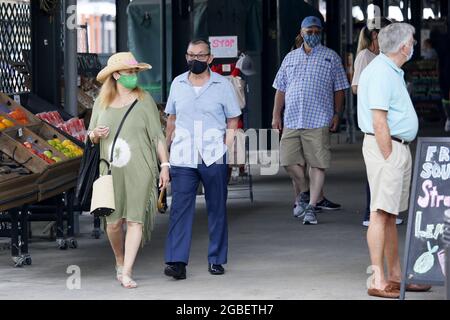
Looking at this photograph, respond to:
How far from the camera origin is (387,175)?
898 centimetres

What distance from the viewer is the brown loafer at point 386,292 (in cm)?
912

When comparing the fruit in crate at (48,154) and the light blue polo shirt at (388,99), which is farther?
the fruit in crate at (48,154)

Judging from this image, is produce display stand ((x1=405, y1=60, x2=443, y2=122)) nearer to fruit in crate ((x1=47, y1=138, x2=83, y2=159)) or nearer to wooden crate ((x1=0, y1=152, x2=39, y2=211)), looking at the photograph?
fruit in crate ((x1=47, y1=138, x2=83, y2=159))

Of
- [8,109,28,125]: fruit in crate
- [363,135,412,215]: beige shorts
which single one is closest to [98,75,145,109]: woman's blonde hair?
[363,135,412,215]: beige shorts

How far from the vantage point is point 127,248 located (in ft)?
31.9

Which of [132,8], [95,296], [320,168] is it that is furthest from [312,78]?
[132,8]

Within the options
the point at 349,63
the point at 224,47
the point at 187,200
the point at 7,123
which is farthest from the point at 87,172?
the point at 349,63

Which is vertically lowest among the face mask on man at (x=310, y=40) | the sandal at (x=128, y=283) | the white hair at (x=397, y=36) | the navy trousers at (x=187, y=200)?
the sandal at (x=128, y=283)

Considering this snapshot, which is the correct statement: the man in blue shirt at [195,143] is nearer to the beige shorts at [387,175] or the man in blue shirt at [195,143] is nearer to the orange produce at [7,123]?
the beige shorts at [387,175]

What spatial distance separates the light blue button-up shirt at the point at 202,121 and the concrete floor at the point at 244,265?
0.93 m

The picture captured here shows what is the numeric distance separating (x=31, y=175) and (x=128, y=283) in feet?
5.08

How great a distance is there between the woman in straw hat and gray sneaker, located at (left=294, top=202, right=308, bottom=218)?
3963mm

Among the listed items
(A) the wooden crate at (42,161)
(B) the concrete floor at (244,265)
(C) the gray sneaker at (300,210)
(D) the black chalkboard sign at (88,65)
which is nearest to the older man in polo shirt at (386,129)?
(B) the concrete floor at (244,265)

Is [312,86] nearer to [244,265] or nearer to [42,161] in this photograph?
[244,265]
